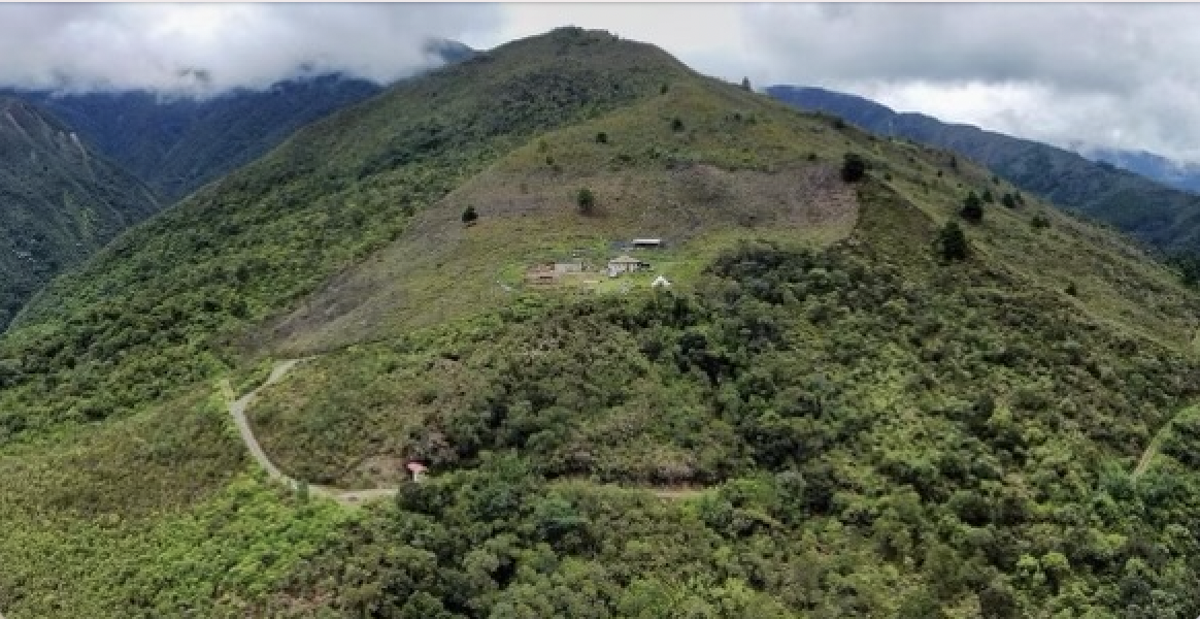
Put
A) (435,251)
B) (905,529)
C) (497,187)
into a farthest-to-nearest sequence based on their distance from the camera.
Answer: (497,187)
(435,251)
(905,529)

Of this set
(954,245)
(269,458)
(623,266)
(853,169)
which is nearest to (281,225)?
(623,266)

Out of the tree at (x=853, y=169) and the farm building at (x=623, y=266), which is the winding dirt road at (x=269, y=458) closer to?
the farm building at (x=623, y=266)

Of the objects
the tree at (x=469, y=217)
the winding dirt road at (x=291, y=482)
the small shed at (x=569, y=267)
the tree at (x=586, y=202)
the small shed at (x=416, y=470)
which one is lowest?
the winding dirt road at (x=291, y=482)

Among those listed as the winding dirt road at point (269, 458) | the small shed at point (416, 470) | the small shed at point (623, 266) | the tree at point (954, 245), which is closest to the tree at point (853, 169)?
the tree at point (954, 245)

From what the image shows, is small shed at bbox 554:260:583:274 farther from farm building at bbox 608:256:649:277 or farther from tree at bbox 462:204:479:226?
tree at bbox 462:204:479:226

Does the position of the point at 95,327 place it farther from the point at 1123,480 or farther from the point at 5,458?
the point at 1123,480

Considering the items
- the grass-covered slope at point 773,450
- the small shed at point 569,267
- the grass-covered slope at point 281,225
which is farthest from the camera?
the grass-covered slope at point 281,225

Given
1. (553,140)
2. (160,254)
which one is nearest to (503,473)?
(553,140)

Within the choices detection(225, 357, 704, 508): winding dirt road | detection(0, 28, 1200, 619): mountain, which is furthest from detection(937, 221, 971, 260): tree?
detection(225, 357, 704, 508): winding dirt road
